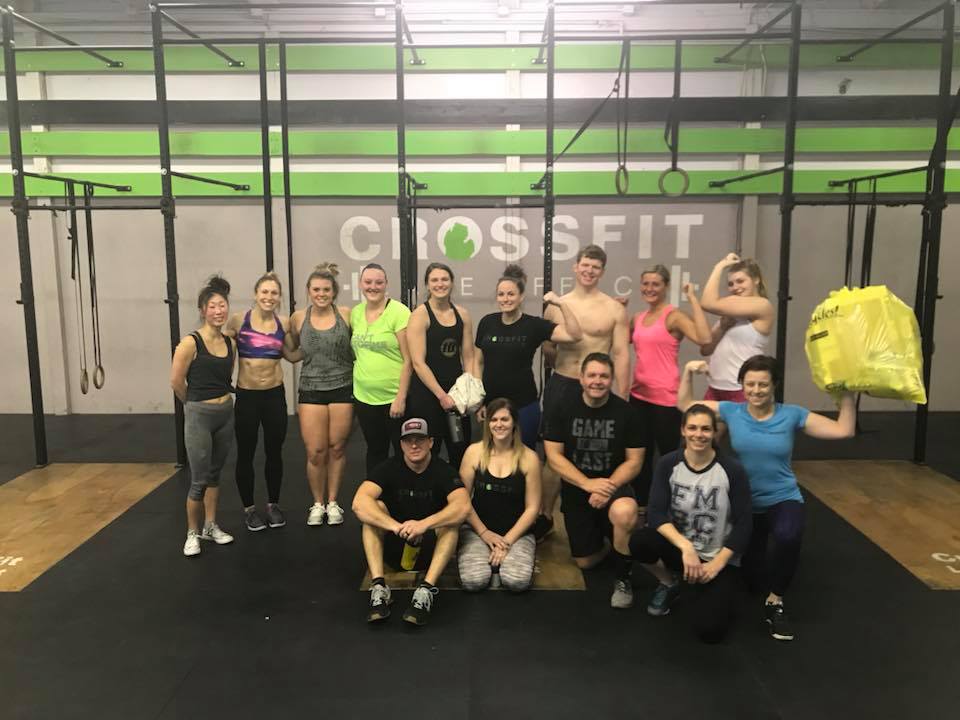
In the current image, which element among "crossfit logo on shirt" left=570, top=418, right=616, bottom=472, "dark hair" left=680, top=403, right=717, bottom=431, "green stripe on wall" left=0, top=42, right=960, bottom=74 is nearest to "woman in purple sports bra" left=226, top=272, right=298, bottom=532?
"crossfit logo on shirt" left=570, top=418, right=616, bottom=472

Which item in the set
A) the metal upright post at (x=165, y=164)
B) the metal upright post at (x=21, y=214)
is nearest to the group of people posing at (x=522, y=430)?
the metal upright post at (x=165, y=164)

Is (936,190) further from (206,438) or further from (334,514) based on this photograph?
(206,438)

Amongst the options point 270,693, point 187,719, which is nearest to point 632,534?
point 270,693

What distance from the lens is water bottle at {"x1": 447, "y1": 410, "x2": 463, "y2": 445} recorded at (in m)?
3.27

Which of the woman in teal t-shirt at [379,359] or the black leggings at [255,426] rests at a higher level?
the woman in teal t-shirt at [379,359]

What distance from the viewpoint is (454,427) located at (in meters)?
3.30

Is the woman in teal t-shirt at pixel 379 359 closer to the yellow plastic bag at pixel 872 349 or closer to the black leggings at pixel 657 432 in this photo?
the black leggings at pixel 657 432

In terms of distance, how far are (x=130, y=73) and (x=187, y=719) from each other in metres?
5.94

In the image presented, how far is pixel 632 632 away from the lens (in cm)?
256

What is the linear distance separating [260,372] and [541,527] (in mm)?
1623

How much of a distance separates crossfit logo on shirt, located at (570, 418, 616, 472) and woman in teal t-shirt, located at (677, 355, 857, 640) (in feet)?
1.60

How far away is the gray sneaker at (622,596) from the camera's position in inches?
107

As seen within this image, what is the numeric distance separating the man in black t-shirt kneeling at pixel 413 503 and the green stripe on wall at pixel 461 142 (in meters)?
3.89

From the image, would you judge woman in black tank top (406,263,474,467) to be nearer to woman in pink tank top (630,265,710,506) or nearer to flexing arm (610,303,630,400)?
flexing arm (610,303,630,400)
